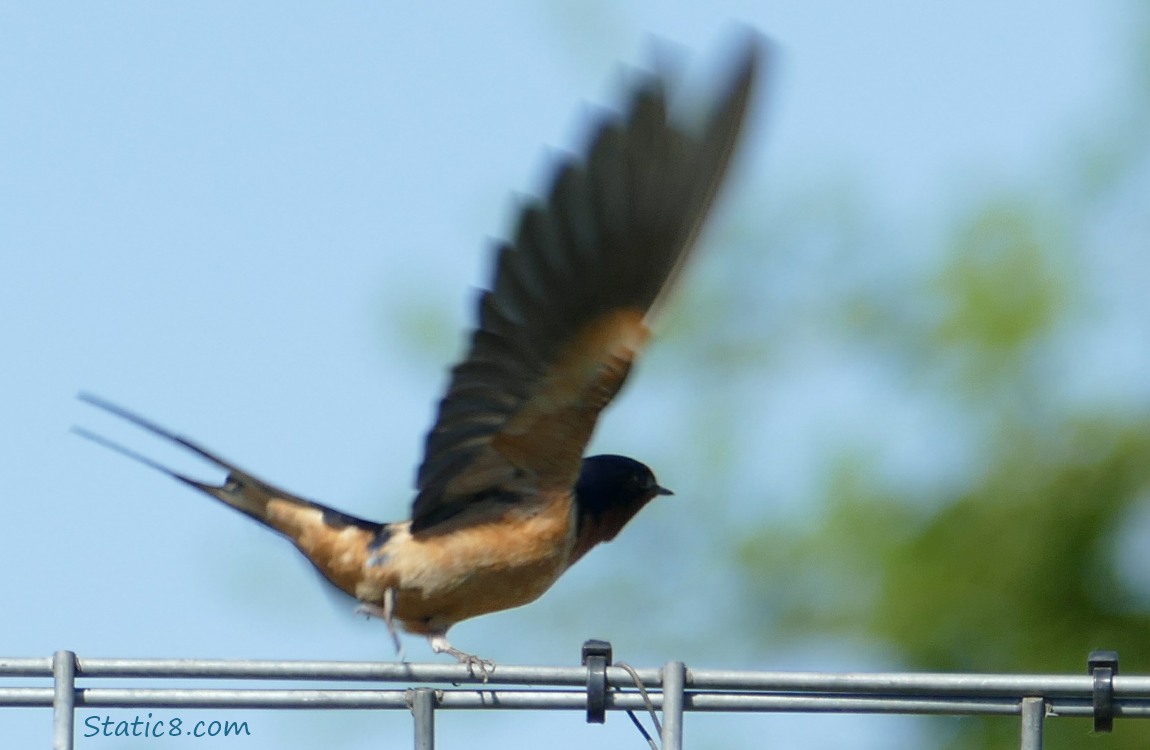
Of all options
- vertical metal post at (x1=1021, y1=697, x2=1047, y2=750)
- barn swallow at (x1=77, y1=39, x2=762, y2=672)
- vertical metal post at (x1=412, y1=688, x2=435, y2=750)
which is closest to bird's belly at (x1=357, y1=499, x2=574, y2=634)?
barn swallow at (x1=77, y1=39, x2=762, y2=672)

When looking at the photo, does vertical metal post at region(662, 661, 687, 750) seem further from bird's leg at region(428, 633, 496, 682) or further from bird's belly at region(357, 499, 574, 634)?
bird's belly at region(357, 499, 574, 634)

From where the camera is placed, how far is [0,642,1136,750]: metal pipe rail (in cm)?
346

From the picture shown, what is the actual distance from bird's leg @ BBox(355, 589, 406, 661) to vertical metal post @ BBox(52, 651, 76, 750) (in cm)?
188

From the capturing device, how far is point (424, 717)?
3.66 metres

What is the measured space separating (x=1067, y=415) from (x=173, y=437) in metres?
7.69

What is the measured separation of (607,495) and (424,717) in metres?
2.23

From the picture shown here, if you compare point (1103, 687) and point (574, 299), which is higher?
point (574, 299)

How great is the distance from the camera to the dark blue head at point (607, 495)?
572 cm

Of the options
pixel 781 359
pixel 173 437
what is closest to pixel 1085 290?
pixel 781 359

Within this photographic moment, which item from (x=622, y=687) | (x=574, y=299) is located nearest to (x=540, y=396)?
(x=574, y=299)

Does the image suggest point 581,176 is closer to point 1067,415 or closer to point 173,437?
point 173,437

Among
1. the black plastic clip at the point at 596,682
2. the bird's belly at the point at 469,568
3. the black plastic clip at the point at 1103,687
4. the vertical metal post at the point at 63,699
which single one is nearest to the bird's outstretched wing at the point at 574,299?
the bird's belly at the point at 469,568

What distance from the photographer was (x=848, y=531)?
37.5 feet

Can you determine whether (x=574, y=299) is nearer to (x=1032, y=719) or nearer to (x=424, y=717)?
(x=424, y=717)
